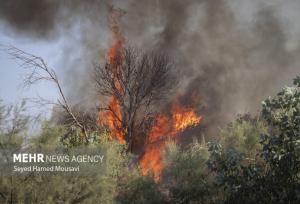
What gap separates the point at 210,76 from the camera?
119 ft

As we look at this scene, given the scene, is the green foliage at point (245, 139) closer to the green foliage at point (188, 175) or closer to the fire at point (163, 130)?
the green foliage at point (188, 175)

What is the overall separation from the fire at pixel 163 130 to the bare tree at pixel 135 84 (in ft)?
2.86

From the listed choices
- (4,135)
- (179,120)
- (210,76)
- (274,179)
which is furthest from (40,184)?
(210,76)

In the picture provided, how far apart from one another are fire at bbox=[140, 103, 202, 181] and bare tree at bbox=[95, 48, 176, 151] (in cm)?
87

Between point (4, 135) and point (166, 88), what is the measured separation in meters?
17.6

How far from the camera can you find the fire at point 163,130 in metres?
27.4

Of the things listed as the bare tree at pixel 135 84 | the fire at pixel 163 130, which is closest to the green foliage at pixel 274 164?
the fire at pixel 163 130

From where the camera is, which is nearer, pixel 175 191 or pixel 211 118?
pixel 175 191

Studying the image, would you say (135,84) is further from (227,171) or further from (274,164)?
(274,164)

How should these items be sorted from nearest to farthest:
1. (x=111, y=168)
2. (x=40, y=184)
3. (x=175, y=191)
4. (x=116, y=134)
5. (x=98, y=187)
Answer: (x=40, y=184), (x=98, y=187), (x=111, y=168), (x=175, y=191), (x=116, y=134)

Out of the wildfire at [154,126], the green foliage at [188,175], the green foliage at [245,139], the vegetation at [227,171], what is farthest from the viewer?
the wildfire at [154,126]

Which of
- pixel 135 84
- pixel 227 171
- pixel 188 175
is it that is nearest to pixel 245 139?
pixel 188 175

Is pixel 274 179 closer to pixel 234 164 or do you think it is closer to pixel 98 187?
pixel 234 164

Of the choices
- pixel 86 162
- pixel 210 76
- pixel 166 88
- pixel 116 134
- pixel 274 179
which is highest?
pixel 210 76
